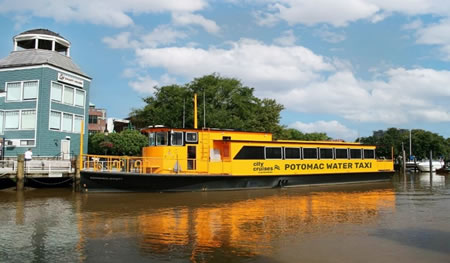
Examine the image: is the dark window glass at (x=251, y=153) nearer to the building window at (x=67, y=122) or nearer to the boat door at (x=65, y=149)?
the boat door at (x=65, y=149)

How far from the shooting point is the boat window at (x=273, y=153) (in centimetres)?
2131

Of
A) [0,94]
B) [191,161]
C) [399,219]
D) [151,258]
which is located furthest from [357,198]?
[0,94]

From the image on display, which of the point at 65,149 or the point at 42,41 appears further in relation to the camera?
the point at 42,41

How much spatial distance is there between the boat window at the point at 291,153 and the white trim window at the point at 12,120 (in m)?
18.2

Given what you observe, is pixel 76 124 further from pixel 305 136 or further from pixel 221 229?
pixel 305 136

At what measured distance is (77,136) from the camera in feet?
94.1

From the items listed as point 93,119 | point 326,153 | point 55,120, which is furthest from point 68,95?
point 93,119

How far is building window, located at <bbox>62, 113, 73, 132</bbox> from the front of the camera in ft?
90.1

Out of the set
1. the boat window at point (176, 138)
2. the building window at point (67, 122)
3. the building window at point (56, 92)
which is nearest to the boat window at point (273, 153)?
the boat window at point (176, 138)

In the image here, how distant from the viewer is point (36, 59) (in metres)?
26.5

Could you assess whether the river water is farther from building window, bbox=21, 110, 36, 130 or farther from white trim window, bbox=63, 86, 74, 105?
white trim window, bbox=63, 86, 74, 105

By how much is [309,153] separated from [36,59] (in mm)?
19736

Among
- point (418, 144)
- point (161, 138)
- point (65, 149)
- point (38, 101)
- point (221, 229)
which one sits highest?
point (38, 101)

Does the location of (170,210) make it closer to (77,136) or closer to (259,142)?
(259,142)
